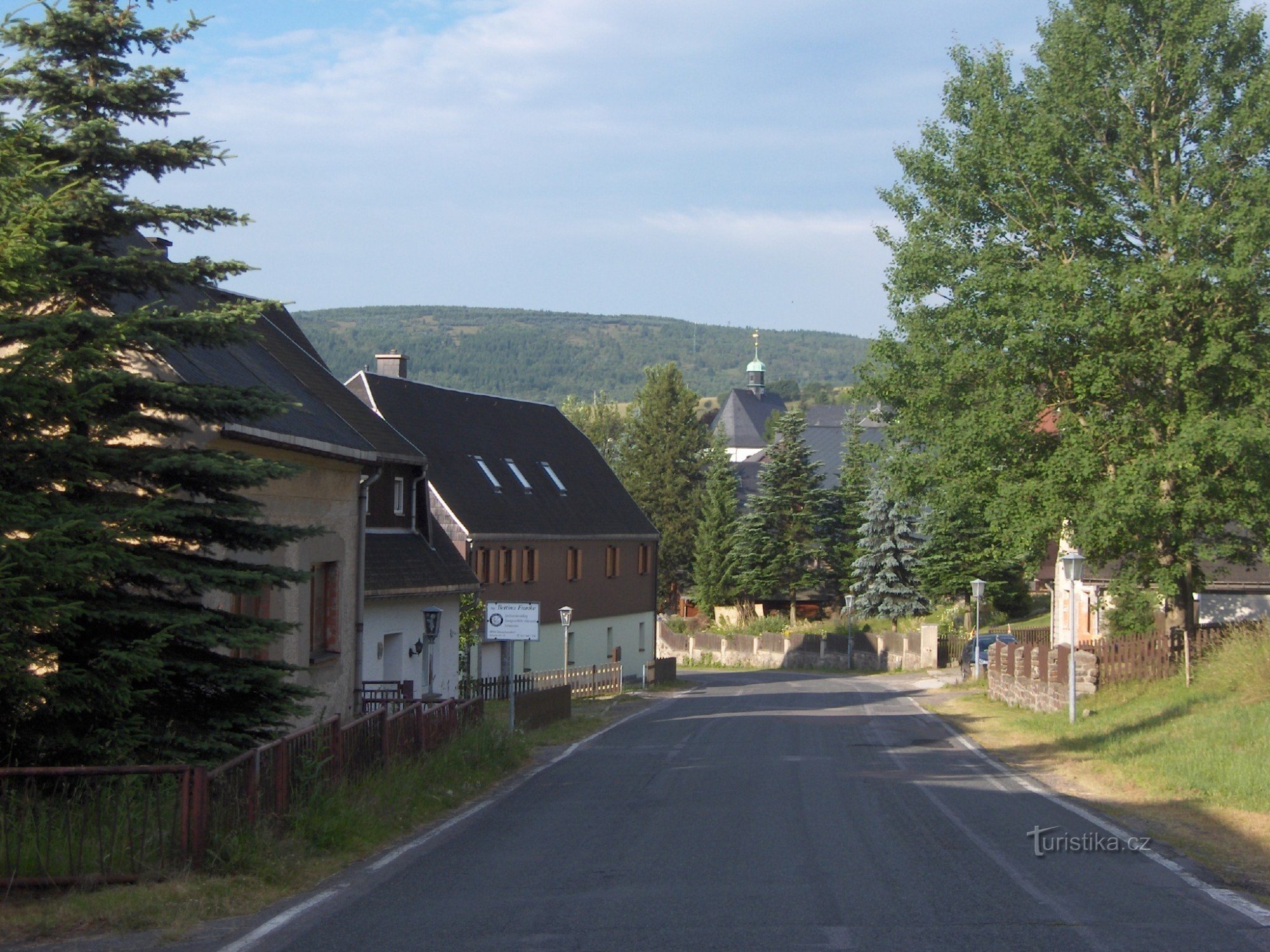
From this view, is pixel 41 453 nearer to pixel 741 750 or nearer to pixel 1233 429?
pixel 741 750

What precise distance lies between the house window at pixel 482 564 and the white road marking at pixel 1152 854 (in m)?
19.8

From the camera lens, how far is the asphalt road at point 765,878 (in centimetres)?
715

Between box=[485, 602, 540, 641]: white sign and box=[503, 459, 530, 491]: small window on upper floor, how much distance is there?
22.3 meters

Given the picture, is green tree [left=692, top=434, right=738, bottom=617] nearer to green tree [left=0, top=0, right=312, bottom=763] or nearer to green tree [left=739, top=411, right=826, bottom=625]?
green tree [left=739, top=411, right=826, bottom=625]

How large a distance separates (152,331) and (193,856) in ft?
12.9

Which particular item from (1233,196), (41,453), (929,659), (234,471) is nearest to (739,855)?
(234,471)

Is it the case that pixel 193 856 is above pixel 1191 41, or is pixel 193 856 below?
below

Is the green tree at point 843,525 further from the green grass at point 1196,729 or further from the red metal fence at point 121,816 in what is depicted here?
the red metal fence at point 121,816

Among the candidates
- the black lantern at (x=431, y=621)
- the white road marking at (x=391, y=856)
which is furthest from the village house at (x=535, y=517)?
the white road marking at (x=391, y=856)

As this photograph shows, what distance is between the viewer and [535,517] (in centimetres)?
4138

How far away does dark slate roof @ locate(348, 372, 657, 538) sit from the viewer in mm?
38438

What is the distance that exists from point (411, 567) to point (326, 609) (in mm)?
6736

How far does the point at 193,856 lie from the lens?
8.47 meters

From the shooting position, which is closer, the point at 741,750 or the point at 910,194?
the point at 741,750
